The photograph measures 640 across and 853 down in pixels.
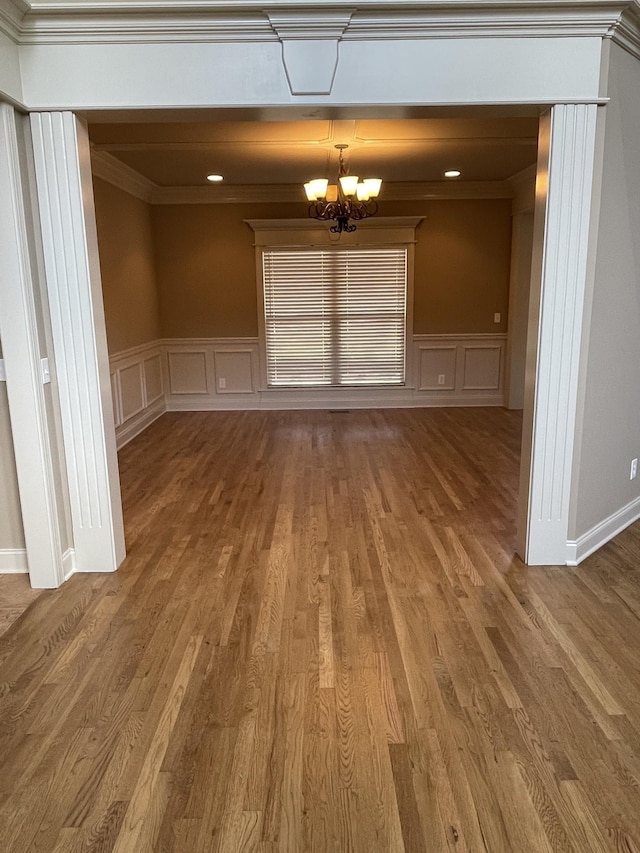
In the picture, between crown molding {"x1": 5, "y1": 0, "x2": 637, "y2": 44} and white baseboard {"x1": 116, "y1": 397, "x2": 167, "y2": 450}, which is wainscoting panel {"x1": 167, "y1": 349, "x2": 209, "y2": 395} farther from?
crown molding {"x1": 5, "y1": 0, "x2": 637, "y2": 44}

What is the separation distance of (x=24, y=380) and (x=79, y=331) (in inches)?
14.0

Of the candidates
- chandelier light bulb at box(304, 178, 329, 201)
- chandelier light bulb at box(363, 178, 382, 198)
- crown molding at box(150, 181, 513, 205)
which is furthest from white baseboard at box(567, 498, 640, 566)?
crown molding at box(150, 181, 513, 205)

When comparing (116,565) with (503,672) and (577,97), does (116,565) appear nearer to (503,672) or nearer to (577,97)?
(503,672)

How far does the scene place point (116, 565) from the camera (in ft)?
10.6

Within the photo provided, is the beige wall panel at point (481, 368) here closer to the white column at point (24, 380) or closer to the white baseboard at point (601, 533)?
the white baseboard at point (601, 533)

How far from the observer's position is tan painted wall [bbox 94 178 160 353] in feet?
18.2

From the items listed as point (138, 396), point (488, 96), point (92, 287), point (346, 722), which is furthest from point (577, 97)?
point (138, 396)

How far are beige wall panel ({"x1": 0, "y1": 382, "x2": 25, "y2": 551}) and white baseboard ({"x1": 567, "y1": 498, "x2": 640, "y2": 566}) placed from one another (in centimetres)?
297

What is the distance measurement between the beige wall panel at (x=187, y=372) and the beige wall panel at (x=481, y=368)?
11.2 ft

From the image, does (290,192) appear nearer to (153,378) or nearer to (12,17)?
(153,378)

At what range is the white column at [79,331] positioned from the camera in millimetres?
2756

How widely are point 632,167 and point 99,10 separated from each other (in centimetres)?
267

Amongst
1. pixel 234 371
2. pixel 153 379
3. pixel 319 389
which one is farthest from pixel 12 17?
pixel 319 389

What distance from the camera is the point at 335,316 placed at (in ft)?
24.5
